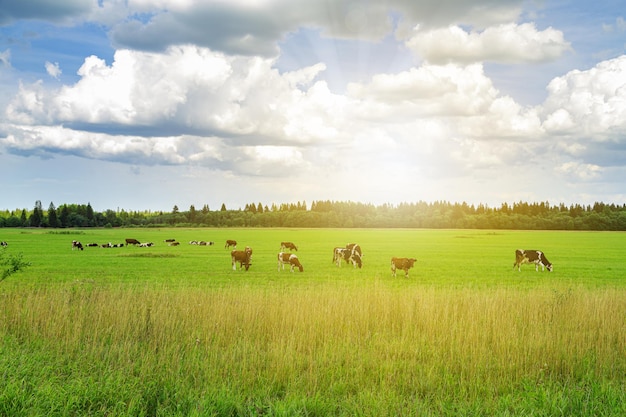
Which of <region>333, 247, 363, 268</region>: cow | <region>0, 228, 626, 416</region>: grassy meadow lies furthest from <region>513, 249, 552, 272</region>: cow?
<region>0, 228, 626, 416</region>: grassy meadow

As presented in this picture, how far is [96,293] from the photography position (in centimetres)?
1534

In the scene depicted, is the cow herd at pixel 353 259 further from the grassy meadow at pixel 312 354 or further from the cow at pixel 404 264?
the grassy meadow at pixel 312 354

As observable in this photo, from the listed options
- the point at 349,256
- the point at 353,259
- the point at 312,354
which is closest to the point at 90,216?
the point at 349,256

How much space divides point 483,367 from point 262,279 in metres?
20.9

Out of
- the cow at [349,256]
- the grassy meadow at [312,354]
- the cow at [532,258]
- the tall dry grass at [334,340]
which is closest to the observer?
the grassy meadow at [312,354]

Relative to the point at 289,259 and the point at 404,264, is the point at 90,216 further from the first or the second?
the point at 404,264

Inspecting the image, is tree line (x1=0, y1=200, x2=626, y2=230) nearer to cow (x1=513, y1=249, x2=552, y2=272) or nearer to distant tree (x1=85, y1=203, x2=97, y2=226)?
distant tree (x1=85, y1=203, x2=97, y2=226)

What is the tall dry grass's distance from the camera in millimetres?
9336

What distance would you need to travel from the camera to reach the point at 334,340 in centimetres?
1170

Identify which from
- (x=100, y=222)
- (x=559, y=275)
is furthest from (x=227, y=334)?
(x=100, y=222)

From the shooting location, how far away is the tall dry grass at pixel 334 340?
30.6ft

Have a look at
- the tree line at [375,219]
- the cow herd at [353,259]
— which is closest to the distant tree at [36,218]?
the tree line at [375,219]

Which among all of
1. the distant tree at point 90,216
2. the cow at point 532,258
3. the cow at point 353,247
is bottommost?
the cow at point 532,258

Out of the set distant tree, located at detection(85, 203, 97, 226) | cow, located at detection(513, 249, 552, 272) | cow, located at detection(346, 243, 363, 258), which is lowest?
cow, located at detection(513, 249, 552, 272)
